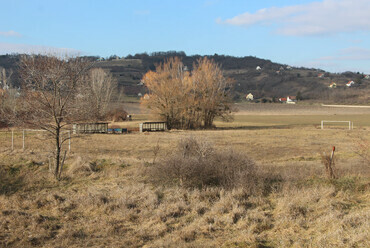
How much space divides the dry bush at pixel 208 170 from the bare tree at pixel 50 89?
157 inches

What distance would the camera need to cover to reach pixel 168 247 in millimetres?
6770

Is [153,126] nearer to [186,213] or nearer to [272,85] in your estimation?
[186,213]

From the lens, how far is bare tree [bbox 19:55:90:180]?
13.3 metres

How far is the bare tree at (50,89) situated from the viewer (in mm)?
13336

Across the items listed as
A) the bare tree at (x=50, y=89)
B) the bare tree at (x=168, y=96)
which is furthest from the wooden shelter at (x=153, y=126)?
the bare tree at (x=50, y=89)

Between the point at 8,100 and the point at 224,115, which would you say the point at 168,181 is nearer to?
the point at 8,100

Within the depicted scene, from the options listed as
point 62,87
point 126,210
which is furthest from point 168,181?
point 62,87

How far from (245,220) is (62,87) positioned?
8291 mm

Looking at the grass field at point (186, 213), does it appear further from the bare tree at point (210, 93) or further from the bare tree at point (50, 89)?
the bare tree at point (210, 93)

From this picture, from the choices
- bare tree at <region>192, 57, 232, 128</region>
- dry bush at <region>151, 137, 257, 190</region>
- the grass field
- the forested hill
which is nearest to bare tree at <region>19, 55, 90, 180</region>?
the grass field

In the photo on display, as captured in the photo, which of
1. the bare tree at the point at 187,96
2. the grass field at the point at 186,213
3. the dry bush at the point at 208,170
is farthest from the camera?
the bare tree at the point at 187,96

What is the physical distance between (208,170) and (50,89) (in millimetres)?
6358

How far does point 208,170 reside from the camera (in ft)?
38.1

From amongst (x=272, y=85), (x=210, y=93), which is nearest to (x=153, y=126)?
(x=210, y=93)
